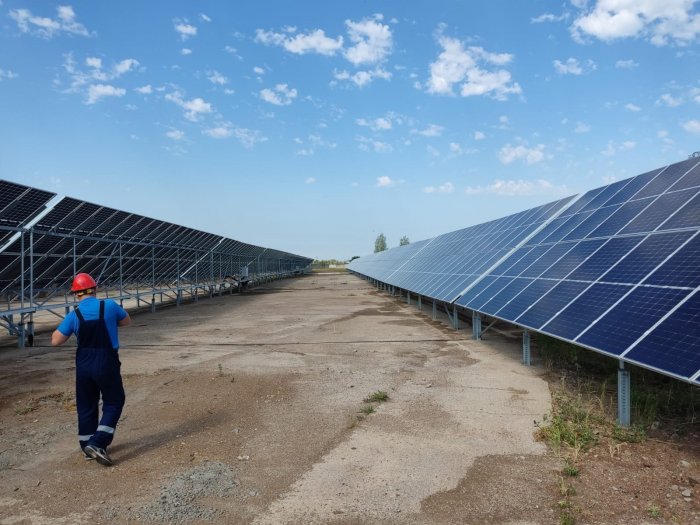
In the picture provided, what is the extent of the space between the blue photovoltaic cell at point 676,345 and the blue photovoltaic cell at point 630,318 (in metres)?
0.19

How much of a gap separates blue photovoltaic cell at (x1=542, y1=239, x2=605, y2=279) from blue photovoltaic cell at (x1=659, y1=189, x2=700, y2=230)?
A: 1.41 meters

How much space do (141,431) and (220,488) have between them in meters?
2.28

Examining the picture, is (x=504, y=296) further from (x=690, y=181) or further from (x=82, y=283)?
Result: (x=82, y=283)

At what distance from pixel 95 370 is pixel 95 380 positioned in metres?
0.12

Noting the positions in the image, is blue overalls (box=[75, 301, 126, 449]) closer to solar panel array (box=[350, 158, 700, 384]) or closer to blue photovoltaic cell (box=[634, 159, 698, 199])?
solar panel array (box=[350, 158, 700, 384])

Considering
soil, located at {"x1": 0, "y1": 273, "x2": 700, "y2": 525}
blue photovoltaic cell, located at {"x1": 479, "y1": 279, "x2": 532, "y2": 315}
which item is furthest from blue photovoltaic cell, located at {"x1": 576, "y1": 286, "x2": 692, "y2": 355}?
blue photovoltaic cell, located at {"x1": 479, "y1": 279, "x2": 532, "y2": 315}

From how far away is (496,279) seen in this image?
12531 mm

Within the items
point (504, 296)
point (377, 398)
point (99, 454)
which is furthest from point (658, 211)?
point (99, 454)

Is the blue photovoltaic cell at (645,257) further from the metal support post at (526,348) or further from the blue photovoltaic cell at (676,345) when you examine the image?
the metal support post at (526,348)

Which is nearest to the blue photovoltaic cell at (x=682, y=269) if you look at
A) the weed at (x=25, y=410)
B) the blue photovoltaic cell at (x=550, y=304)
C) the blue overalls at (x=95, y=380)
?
the blue photovoltaic cell at (x=550, y=304)

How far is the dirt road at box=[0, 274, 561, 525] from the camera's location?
177 inches

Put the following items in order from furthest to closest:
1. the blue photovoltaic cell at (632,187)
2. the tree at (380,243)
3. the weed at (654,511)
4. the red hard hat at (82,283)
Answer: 1. the tree at (380,243)
2. the blue photovoltaic cell at (632,187)
3. the red hard hat at (82,283)
4. the weed at (654,511)

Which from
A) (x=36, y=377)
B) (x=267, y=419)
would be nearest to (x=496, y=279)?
(x=267, y=419)

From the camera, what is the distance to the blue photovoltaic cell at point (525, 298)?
9312mm
